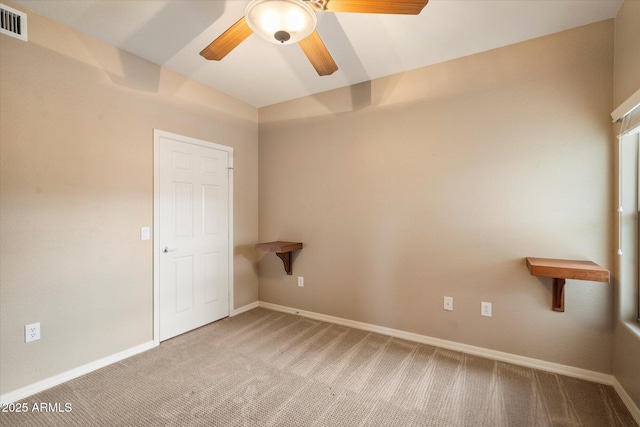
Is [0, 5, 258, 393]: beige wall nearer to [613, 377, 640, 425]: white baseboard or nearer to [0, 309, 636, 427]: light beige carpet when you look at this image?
[0, 309, 636, 427]: light beige carpet

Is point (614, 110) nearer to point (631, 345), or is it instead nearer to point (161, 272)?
point (631, 345)

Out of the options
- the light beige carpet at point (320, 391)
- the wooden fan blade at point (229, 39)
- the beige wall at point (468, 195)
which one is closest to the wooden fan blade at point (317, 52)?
the wooden fan blade at point (229, 39)

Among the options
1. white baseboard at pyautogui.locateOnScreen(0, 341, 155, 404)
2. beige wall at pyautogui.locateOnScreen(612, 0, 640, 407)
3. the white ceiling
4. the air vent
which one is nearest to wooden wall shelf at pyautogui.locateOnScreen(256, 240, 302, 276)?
white baseboard at pyautogui.locateOnScreen(0, 341, 155, 404)

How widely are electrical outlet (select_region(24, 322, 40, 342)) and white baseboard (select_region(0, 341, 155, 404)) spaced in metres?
0.31

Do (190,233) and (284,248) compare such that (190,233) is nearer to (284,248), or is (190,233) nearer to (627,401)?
(284,248)

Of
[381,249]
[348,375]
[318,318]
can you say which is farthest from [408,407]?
[318,318]

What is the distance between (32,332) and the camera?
6.54 ft

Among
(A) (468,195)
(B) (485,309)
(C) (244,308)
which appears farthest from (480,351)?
(C) (244,308)

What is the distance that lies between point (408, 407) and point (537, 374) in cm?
115

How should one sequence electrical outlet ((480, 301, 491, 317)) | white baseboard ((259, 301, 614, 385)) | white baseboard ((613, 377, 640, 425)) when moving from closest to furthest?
white baseboard ((613, 377, 640, 425)) → white baseboard ((259, 301, 614, 385)) → electrical outlet ((480, 301, 491, 317))

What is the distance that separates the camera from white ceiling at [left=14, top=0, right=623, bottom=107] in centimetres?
193

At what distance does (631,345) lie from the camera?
1780 mm

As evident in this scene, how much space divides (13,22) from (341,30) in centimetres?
222

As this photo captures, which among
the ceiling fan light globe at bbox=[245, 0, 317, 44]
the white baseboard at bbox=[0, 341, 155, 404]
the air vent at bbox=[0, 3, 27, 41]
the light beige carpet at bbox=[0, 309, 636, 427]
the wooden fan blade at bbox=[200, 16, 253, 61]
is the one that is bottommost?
the light beige carpet at bbox=[0, 309, 636, 427]
